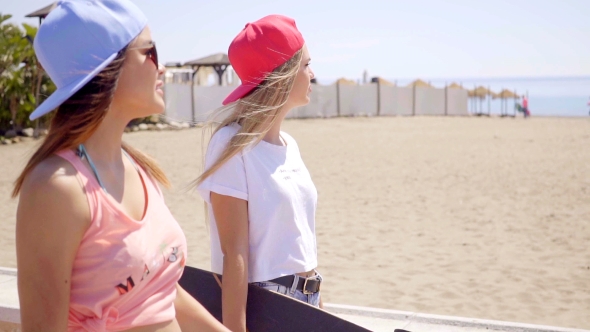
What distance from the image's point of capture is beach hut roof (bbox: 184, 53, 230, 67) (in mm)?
27625

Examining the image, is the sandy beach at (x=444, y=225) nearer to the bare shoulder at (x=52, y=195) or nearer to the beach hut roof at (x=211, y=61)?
the bare shoulder at (x=52, y=195)

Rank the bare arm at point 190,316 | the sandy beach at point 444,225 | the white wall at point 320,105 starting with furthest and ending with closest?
the white wall at point 320,105 < the sandy beach at point 444,225 < the bare arm at point 190,316

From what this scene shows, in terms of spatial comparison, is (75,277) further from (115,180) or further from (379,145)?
(379,145)

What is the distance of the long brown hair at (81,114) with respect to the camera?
133cm

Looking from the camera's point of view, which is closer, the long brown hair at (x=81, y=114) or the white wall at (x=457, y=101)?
the long brown hair at (x=81, y=114)

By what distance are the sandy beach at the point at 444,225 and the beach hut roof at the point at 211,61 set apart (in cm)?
1077

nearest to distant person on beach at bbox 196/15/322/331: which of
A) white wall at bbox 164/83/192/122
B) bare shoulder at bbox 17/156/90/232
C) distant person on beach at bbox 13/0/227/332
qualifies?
distant person on beach at bbox 13/0/227/332

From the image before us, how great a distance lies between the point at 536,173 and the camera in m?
12.8

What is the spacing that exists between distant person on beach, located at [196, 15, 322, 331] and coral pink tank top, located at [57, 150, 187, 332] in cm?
51

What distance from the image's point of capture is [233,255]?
197 cm

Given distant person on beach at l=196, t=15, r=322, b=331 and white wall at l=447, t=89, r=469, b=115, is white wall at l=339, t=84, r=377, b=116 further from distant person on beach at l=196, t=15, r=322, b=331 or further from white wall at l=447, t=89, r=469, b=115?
distant person on beach at l=196, t=15, r=322, b=331

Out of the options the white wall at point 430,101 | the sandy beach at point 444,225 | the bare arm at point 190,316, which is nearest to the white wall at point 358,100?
the white wall at point 430,101

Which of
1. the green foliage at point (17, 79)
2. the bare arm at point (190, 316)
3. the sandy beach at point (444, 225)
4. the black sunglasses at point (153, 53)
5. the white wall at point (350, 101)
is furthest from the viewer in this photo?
the white wall at point (350, 101)

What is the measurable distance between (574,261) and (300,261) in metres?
5.40
